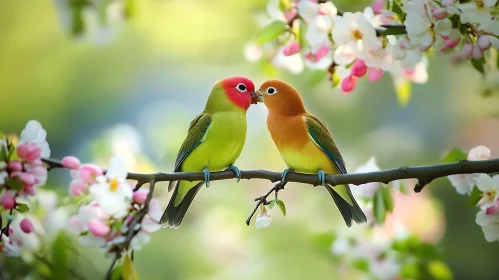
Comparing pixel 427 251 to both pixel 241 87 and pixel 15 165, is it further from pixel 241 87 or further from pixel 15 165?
pixel 15 165

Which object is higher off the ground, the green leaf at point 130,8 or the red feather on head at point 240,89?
the green leaf at point 130,8

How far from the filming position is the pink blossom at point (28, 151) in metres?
0.82

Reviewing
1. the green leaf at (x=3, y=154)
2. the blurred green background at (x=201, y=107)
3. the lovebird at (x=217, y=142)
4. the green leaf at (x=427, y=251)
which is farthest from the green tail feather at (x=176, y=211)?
the blurred green background at (x=201, y=107)

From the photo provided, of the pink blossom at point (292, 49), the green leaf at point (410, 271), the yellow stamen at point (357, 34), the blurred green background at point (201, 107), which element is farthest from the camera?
the blurred green background at point (201, 107)

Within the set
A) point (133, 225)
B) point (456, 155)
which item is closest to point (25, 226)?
point (133, 225)

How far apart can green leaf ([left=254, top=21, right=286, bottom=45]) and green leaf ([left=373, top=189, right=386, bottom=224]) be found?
28cm

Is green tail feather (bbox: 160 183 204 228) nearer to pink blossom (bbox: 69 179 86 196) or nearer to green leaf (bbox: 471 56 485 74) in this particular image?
pink blossom (bbox: 69 179 86 196)

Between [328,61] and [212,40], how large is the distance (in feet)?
4.20

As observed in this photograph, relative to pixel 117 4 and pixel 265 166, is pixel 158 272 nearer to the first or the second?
pixel 265 166

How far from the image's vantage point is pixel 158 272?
1836mm

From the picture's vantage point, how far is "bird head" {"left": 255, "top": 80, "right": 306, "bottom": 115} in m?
0.92

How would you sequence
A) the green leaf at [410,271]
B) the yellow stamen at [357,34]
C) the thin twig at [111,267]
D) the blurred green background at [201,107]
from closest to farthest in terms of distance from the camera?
the thin twig at [111,267] < the yellow stamen at [357,34] < the green leaf at [410,271] < the blurred green background at [201,107]

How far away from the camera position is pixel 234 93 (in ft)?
3.03

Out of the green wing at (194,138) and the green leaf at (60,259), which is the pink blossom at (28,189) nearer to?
the green leaf at (60,259)
